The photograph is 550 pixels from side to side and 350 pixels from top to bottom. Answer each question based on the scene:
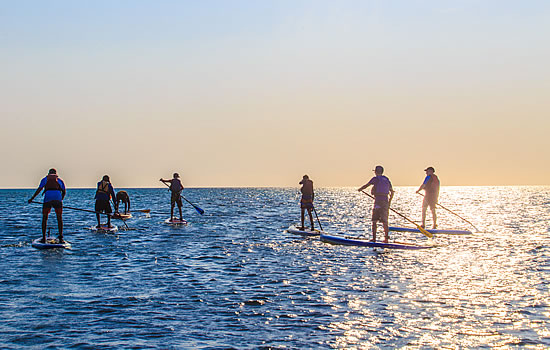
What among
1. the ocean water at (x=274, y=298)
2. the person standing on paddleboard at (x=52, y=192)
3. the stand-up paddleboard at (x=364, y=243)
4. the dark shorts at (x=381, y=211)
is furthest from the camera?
the stand-up paddleboard at (x=364, y=243)

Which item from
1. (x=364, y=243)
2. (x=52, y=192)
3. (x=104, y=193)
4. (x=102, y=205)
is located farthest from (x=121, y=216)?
Answer: (x=364, y=243)

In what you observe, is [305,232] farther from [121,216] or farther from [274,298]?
[274,298]

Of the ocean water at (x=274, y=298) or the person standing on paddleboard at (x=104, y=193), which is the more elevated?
the person standing on paddleboard at (x=104, y=193)

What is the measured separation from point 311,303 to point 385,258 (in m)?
7.54

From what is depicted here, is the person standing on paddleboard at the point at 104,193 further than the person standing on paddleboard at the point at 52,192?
Yes

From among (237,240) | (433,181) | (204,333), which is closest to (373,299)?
(204,333)

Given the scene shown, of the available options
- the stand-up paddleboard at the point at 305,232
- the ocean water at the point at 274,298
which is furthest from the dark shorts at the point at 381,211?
the stand-up paddleboard at the point at 305,232

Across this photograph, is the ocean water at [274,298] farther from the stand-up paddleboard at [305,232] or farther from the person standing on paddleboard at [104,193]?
the person standing on paddleboard at [104,193]

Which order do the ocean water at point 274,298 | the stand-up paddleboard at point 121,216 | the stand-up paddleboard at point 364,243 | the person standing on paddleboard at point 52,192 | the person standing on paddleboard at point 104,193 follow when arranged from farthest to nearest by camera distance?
1. the stand-up paddleboard at point 121,216
2. the person standing on paddleboard at point 104,193
3. the stand-up paddleboard at point 364,243
4. the person standing on paddleboard at point 52,192
5. the ocean water at point 274,298

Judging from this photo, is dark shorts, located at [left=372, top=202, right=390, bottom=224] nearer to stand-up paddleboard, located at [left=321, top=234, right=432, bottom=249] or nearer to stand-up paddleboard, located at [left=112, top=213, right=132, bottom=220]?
stand-up paddleboard, located at [left=321, top=234, right=432, bottom=249]

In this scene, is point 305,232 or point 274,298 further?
point 305,232

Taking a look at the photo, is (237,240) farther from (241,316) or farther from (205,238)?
(241,316)

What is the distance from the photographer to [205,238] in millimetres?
25609

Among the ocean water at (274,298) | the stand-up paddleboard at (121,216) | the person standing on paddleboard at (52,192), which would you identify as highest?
the person standing on paddleboard at (52,192)
